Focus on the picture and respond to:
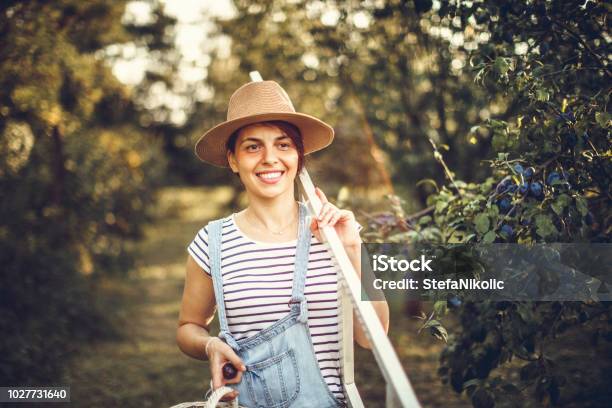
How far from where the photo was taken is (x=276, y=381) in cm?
202

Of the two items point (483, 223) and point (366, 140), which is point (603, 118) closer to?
point (483, 223)

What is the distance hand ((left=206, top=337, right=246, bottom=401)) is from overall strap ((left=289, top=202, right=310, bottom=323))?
0.26 meters

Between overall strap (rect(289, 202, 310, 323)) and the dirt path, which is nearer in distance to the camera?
overall strap (rect(289, 202, 310, 323))

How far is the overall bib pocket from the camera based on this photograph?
79.5 inches

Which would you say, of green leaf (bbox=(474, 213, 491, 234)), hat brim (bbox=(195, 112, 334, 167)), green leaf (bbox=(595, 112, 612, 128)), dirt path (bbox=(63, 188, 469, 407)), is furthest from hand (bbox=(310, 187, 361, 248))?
dirt path (bbox=(63, 188, 469, 407))

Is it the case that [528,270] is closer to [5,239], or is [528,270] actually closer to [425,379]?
[425,379]

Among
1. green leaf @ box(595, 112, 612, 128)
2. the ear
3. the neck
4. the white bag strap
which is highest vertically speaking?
the ear

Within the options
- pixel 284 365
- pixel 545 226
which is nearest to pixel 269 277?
pixel 284 365

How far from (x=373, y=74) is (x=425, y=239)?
8.74 feet

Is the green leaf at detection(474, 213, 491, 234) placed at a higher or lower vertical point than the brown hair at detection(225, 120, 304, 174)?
lower

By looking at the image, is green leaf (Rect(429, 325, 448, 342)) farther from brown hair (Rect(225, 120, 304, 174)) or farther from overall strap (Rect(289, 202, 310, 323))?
brown hair (Rect(225, 120, 304, 174))

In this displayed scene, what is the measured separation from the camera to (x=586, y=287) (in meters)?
2.37

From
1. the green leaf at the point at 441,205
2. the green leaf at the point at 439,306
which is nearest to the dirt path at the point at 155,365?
the green leaf at the point at 441,205

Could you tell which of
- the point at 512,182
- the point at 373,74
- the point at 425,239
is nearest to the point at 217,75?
the point at 373,74
